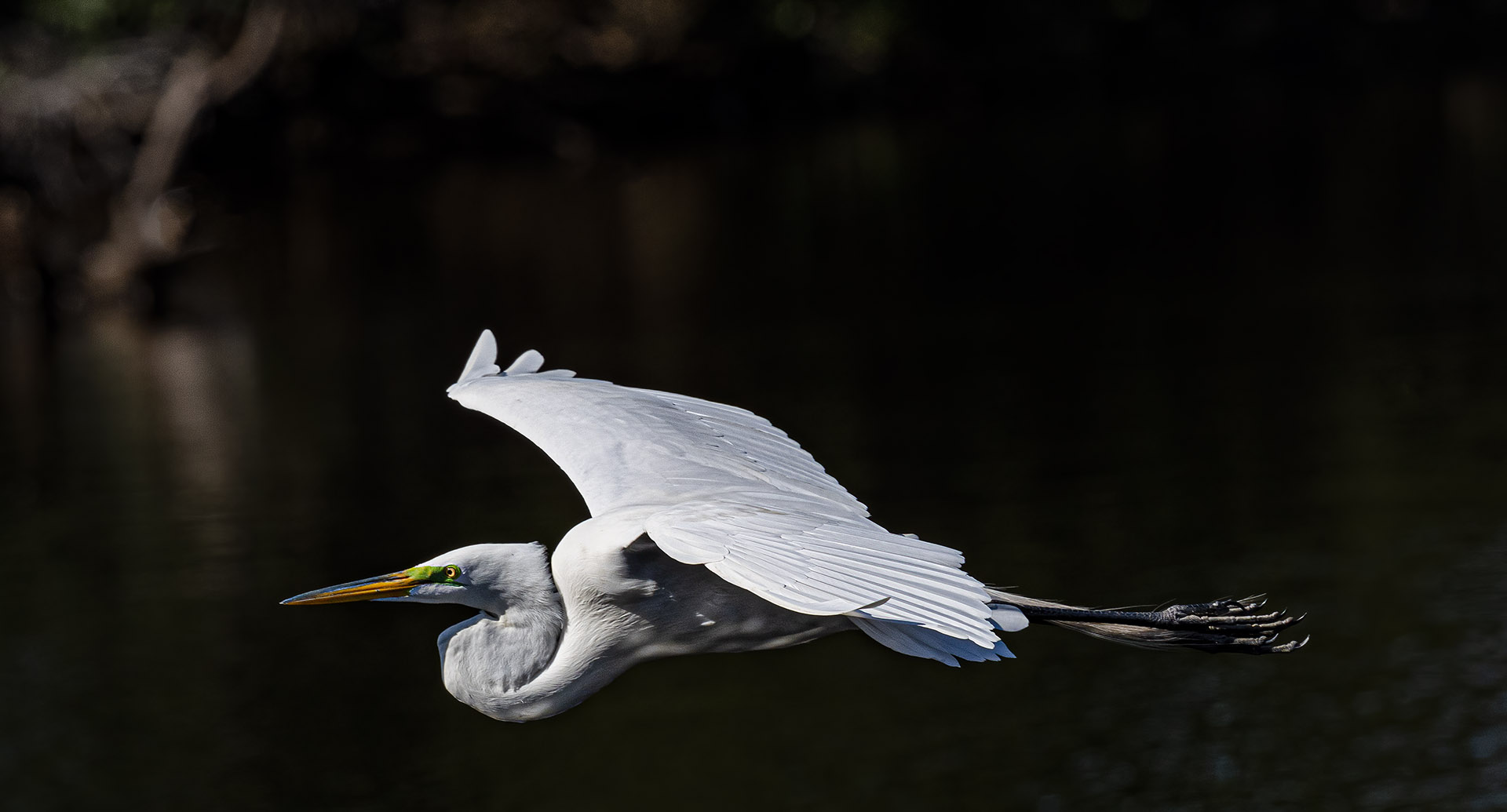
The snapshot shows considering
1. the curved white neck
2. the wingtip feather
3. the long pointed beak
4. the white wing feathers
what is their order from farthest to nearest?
1. the wingtip feather
2. the curved white neck
3. the long pointed beak
4. the white wing feathers

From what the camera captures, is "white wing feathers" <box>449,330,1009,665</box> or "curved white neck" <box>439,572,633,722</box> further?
"curved white neck" <box>439,572,633,722</box>

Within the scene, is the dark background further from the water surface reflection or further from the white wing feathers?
the white wing feathers

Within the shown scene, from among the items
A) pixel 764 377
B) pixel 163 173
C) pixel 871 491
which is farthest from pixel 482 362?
pixel 163 173

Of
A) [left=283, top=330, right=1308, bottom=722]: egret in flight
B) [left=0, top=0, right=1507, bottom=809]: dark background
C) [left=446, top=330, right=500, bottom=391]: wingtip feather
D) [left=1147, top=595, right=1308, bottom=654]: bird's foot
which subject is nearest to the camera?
[left=283, top=330, right=1308, bottom=722]: egret in flight

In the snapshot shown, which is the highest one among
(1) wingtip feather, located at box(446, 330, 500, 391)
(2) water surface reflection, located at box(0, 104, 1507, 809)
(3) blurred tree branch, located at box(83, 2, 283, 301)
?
(3) blurred tree branch, located at box(83, 2, 283, 301)

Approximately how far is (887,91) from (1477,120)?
1553 centimetres

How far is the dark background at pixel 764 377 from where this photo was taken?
1343 cm

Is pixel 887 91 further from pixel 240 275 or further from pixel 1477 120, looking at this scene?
pixel 240 275

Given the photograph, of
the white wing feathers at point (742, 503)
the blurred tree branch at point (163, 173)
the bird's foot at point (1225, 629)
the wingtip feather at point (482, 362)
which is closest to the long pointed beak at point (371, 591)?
the white wing feathers at point (742, 503)

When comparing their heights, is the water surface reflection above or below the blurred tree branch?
below

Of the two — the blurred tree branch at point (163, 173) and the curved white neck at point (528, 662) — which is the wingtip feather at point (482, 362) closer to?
the curved white neck at point (528, 662)

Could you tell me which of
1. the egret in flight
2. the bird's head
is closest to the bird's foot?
the egret in flight

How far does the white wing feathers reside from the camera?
4.00m

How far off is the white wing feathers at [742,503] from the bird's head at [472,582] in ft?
0.88
